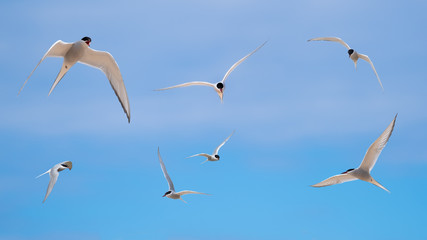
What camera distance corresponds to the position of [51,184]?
42.7 ft

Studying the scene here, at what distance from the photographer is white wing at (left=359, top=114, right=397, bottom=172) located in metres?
12.0

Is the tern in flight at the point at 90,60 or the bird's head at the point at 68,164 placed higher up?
the tern in flight at the point at 90,60

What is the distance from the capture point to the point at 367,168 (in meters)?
13.2

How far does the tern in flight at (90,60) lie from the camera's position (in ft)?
36.1

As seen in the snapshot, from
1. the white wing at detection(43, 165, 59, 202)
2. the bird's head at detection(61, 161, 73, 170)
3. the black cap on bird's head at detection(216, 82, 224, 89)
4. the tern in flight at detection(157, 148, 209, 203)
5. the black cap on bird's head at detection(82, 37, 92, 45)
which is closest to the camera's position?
the black cap on bird's head at detection(82, 37, 92, 45)

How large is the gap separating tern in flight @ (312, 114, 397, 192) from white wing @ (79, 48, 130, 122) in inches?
218

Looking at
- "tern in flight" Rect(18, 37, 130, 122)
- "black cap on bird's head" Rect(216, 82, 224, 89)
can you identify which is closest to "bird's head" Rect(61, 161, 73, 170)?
"tern in flight" Rect(18, 37, 130, 122)

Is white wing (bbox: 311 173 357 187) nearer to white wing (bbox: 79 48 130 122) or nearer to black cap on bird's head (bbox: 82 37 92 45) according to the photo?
white wing (bbox: 79 48 130 122)

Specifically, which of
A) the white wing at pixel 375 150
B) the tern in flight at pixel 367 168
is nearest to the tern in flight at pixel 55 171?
the tern in flight at pixel 367 168

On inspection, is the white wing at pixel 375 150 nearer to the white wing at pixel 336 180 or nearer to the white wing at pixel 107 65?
the white wing at pixel 336 180

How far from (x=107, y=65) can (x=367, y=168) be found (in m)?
6.84

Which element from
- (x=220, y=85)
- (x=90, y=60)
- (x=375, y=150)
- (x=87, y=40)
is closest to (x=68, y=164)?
(x=90, y=60)

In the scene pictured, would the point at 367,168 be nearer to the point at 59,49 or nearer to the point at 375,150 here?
the point at 375,150

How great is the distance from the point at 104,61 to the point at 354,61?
881 cm
